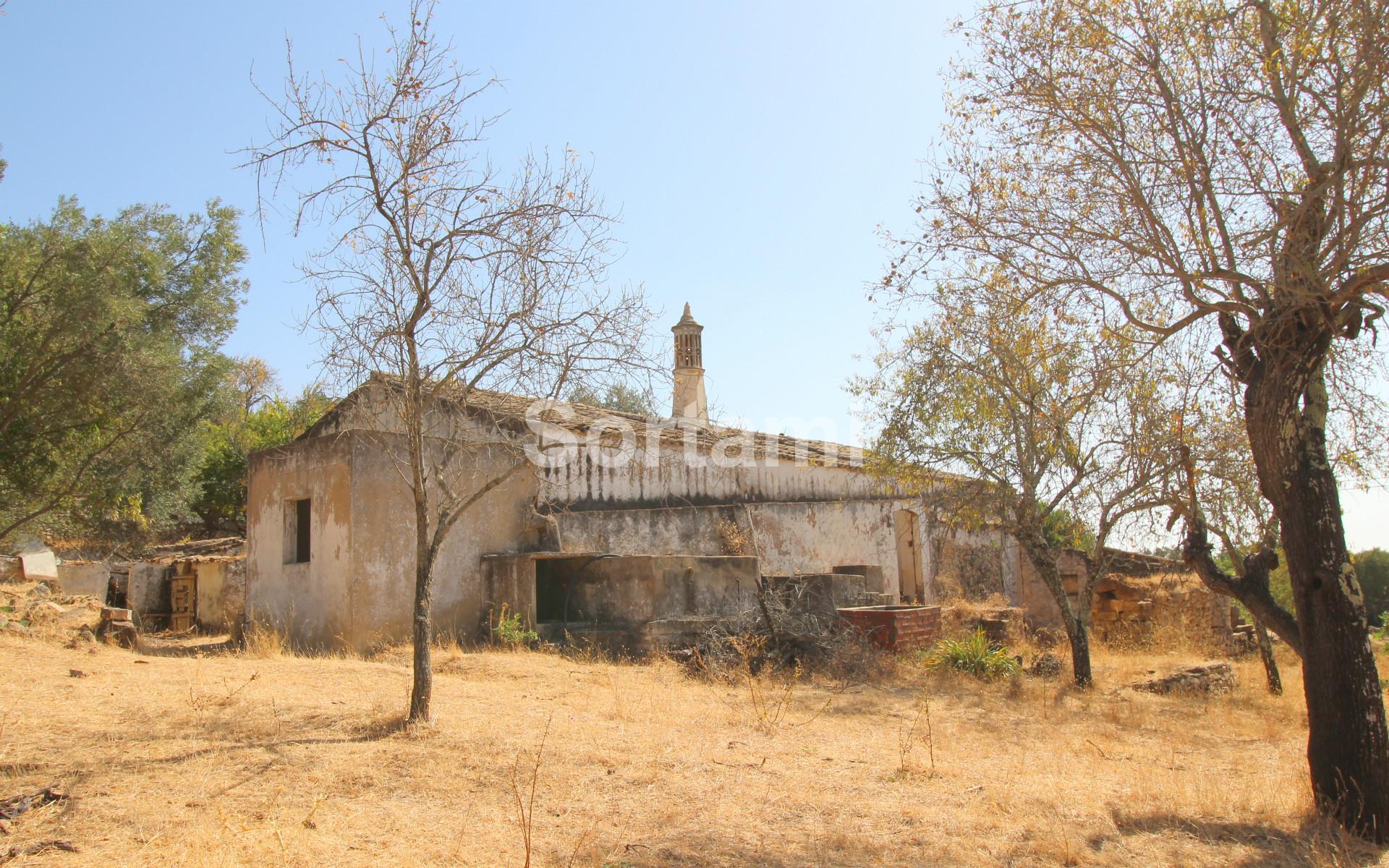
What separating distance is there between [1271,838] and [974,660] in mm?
6871

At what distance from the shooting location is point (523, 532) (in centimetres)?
1670

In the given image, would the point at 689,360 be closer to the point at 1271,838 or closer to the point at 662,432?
the point at 662,432

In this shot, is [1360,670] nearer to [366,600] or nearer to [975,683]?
[975,683]

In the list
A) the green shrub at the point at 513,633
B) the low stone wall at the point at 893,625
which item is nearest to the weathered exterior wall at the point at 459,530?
the green shrub at the point at 513,633

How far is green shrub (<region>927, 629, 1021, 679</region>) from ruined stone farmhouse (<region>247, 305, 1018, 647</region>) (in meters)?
2.52

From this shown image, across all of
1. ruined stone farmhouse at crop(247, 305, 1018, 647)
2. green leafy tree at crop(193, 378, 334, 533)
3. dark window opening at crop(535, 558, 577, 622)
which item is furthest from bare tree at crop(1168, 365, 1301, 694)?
green leafy tree at crop(193, 378, 334, 533)

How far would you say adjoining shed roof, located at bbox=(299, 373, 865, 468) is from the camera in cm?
1264

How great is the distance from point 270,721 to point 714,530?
13658 millimetres

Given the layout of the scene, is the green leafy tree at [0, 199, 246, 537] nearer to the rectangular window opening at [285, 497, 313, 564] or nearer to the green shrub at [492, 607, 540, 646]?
the rectangular window opening at [285, 497, 313, 564]

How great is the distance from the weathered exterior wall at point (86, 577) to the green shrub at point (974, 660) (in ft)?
66.2

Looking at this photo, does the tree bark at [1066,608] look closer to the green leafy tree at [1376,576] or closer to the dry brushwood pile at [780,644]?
the dry brushwood pile at [780,644]

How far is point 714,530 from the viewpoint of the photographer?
20.6 metres

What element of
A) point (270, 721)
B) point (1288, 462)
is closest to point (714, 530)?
point (270, 721)

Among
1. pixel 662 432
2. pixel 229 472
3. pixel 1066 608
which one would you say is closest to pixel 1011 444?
pixel 1066 608
